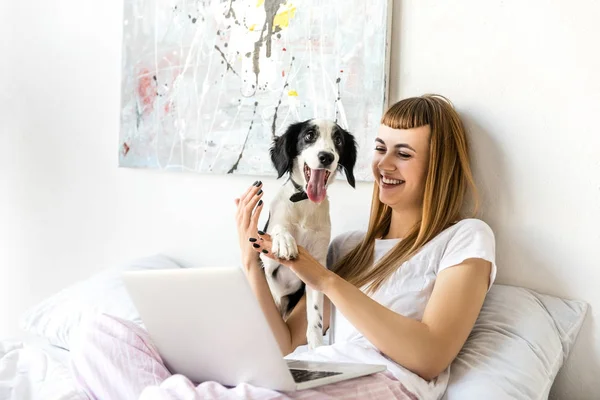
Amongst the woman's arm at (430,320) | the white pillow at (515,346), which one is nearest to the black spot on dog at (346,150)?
the woman's arm at (430,320)

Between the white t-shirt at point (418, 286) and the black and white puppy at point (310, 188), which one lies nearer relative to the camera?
the white t-shirt at point (418, 286)

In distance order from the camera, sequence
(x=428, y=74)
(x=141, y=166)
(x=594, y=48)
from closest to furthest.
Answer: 1. (x=594, y=48)
2. (x=428, y=74)
3. (x=141, y=166)

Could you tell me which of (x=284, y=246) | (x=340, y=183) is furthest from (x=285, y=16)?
(x=284, y=246)

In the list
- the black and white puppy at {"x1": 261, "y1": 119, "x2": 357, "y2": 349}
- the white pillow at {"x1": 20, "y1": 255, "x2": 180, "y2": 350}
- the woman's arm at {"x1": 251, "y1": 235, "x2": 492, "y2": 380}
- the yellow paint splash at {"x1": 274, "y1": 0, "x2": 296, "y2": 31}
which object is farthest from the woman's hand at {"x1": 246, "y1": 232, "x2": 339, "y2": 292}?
the yellow paint splash at {"x1": 274, "y1": 0, "x2": 296, "y2": 31}

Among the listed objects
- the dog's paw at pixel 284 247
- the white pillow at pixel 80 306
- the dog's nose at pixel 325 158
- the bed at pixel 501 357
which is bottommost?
the white pillow at pixel 80 306

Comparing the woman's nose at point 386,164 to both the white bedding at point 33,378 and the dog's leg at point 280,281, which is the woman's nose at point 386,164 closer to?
the dog's leg at point 280,281

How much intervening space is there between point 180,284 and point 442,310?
54cm

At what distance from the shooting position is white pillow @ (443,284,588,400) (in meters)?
1.33

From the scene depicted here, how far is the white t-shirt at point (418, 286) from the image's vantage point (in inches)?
53.9

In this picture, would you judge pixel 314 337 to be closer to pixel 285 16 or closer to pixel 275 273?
pixel 275 273

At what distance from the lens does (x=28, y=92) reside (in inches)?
108

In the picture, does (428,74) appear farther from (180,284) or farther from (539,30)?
(180,284)

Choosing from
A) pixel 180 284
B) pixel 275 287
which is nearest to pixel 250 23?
pixel 275 287

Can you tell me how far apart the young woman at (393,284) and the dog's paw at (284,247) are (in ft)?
0.06
